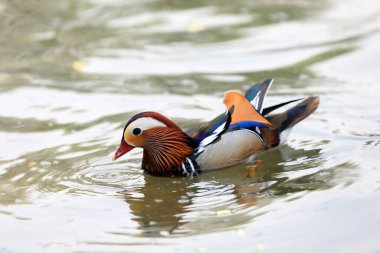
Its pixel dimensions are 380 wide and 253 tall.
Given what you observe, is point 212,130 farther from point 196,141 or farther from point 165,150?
point 165,150

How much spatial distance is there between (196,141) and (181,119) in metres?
1.33

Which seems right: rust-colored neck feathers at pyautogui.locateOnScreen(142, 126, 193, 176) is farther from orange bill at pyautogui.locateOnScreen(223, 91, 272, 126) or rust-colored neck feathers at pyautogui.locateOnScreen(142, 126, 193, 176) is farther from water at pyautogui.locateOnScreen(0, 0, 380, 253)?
orange bill at pyautogui.locateOnScreen(223, 91, 272, 126)

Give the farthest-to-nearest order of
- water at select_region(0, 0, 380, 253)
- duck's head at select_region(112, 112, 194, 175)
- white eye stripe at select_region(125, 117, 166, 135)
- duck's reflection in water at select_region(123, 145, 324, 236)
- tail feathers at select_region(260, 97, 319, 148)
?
tail feathers at select_region(260, 97, 319, 148) → duck's head at select_region(112, 112, 194, 175) → white eye stripe at select_region(125, 117, 166, 135) → duck's reflection in water at select_region(123, 145, 324, 236) → water at select_region(0, 0, 380, 253)

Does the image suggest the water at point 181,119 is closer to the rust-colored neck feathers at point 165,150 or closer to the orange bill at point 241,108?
the rust-colored neck feathers at point 165,150

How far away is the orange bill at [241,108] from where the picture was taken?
7582mm

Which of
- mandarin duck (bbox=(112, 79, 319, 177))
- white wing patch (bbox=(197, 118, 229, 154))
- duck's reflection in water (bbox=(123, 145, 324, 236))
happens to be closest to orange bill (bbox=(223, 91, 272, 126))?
mandarin duck (bbox=(112, 79, 319, 177))

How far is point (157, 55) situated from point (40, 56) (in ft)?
5.41

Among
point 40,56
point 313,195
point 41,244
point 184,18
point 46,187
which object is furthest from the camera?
point 184,18

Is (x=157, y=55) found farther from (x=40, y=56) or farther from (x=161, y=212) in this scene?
(x=161, y=212)

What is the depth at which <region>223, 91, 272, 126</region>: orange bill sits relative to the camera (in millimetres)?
7582

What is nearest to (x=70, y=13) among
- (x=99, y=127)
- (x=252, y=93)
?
(x=99, y=127)

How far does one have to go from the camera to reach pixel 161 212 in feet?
21.6

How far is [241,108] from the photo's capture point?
7.60 m

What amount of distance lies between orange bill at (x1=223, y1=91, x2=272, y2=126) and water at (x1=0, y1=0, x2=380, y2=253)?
43cm
